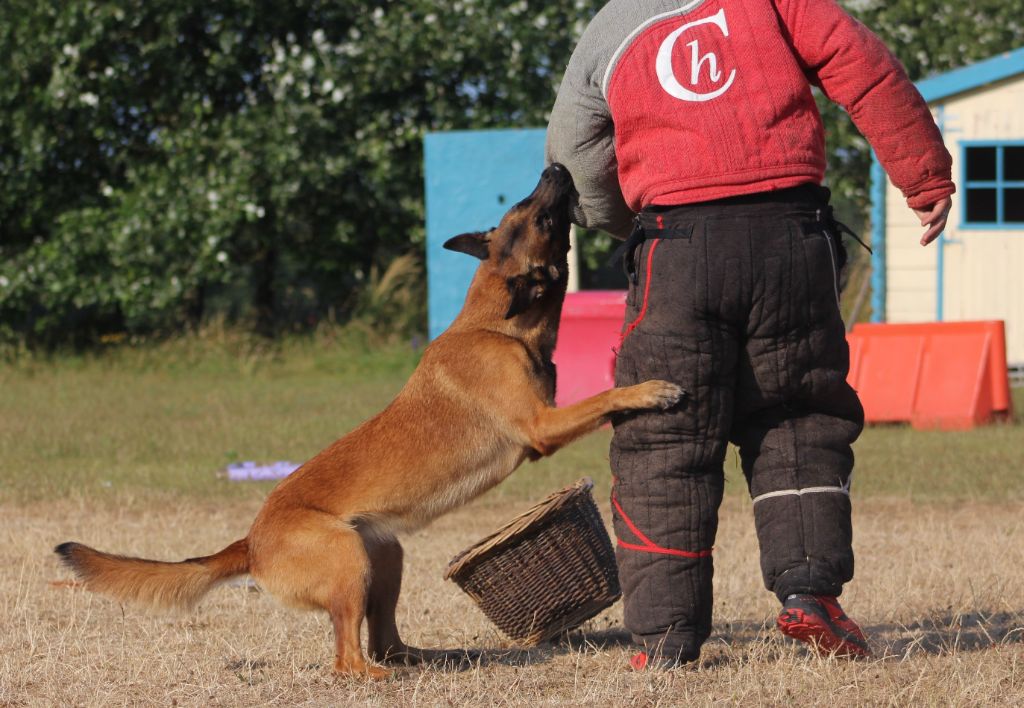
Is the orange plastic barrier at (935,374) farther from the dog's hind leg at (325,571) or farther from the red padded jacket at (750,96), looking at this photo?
the dog's hind leg at (325,571)

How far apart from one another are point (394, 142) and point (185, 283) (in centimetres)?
307

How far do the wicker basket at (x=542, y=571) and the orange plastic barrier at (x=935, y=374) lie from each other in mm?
6216

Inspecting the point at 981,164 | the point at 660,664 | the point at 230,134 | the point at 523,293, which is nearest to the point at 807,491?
the point at 660,664

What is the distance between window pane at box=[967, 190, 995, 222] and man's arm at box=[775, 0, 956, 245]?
983 centimetres

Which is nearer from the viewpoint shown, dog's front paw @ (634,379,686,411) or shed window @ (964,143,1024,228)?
dog's front paw @ (634,379,686,411)

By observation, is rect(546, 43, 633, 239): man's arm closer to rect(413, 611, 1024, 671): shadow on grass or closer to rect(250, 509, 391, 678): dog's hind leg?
rect(250, 509, 391, 678): dog's hind leg

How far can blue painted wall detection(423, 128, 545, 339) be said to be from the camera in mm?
13812

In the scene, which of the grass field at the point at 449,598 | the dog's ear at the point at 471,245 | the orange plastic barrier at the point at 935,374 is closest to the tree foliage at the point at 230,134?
the grass field at the point at 449,598

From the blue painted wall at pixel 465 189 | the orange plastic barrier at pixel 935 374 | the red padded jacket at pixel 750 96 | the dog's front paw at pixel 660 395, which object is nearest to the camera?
the red padded jacket at pixel 750 96

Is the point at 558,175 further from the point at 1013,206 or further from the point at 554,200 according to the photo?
the point at 1013,206

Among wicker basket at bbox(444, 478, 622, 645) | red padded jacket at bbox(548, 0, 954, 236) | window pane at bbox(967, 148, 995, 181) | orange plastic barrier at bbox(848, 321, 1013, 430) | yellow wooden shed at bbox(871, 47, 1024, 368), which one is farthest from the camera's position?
window pane at bbox(967, 148, 995, 181)

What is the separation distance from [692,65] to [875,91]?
1.66 ft

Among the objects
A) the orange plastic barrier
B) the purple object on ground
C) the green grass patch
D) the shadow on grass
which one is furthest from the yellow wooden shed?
the shadow on grass

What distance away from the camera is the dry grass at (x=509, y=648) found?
3.85 metres
